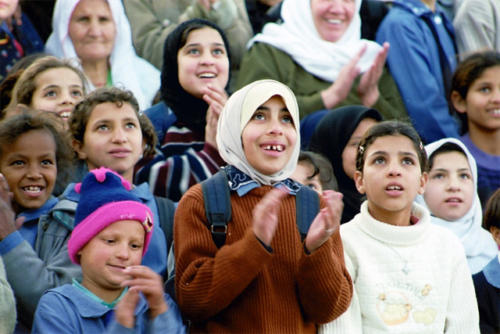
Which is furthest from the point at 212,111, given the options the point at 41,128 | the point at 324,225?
the point at 324,225

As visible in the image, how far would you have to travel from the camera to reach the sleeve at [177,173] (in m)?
5.79

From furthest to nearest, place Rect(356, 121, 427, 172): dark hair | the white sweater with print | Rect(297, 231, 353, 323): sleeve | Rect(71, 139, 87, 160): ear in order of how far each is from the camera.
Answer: Rect(71, 139, 87, 160): ear, Rect(356, 121, 427, 172): dark hair, the white sweater with print, Rect(297, 231, 353, 323): sleeve

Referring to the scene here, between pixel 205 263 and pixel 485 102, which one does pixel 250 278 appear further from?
pixel 485 102

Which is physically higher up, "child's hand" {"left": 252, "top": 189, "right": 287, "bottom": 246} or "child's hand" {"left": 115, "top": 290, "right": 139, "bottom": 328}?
"child's hand" {"left": 252, "top": 189, "right": 287, "bottom": 246}

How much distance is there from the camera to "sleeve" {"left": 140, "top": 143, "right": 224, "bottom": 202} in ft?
19.0

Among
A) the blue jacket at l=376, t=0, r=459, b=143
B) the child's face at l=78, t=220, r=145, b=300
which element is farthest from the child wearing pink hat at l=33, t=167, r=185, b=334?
the blue jacket at l=376, t=0, r=459, b=143

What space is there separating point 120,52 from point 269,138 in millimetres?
2840

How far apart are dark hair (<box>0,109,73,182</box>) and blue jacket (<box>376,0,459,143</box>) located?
2.71 meters

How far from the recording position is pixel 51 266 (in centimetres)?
464

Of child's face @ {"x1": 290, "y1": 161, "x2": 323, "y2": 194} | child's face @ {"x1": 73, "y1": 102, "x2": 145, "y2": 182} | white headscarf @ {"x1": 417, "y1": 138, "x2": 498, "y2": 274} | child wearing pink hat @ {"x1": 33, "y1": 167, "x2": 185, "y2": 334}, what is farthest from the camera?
white headscarf @ {"x1": 417, "y1": 138, "x2": 498, "y2": 274}

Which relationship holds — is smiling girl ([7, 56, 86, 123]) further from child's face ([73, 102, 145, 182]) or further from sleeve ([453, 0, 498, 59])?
sleeve ([453, 0, 498, 59])

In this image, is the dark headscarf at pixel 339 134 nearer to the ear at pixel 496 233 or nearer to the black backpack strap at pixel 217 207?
the ear at pixel 496 233

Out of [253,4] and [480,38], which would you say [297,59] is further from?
[480,38]

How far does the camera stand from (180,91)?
649cm
